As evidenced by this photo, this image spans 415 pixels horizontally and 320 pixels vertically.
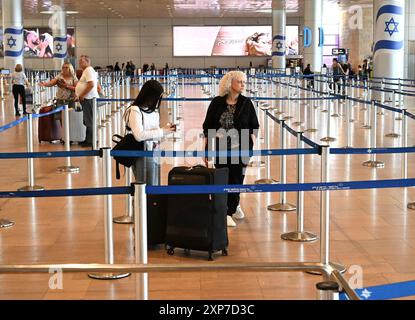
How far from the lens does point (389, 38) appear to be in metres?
26.9

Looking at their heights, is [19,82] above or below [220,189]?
above

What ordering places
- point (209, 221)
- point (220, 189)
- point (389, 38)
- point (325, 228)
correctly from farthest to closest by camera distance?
point (389, 38) < point (209, 221) < point (325, 228) < point (220, 189)

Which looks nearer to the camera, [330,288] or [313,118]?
[330,288]

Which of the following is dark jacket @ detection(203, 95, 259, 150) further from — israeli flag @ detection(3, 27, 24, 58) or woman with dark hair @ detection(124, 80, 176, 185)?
israeli flag @ detection(3, 27, 24, 58)

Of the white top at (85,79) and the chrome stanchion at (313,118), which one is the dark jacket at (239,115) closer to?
the white top at (85,79)

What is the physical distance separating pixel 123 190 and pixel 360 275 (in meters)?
2.27

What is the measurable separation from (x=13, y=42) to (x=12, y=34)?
21.9 inches

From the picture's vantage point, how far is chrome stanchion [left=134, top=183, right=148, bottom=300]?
15.8ft

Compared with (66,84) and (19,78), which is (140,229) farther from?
(19,78)

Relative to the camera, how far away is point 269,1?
43.5 m

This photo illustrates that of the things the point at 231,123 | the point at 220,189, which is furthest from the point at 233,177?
the point at 220,189

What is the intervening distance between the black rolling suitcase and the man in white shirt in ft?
25.2

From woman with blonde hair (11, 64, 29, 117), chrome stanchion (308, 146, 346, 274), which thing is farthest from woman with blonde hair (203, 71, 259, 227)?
woman with blonde hair (11, 64, 29, 117)

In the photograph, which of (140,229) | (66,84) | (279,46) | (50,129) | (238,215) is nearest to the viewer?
(140,229)
